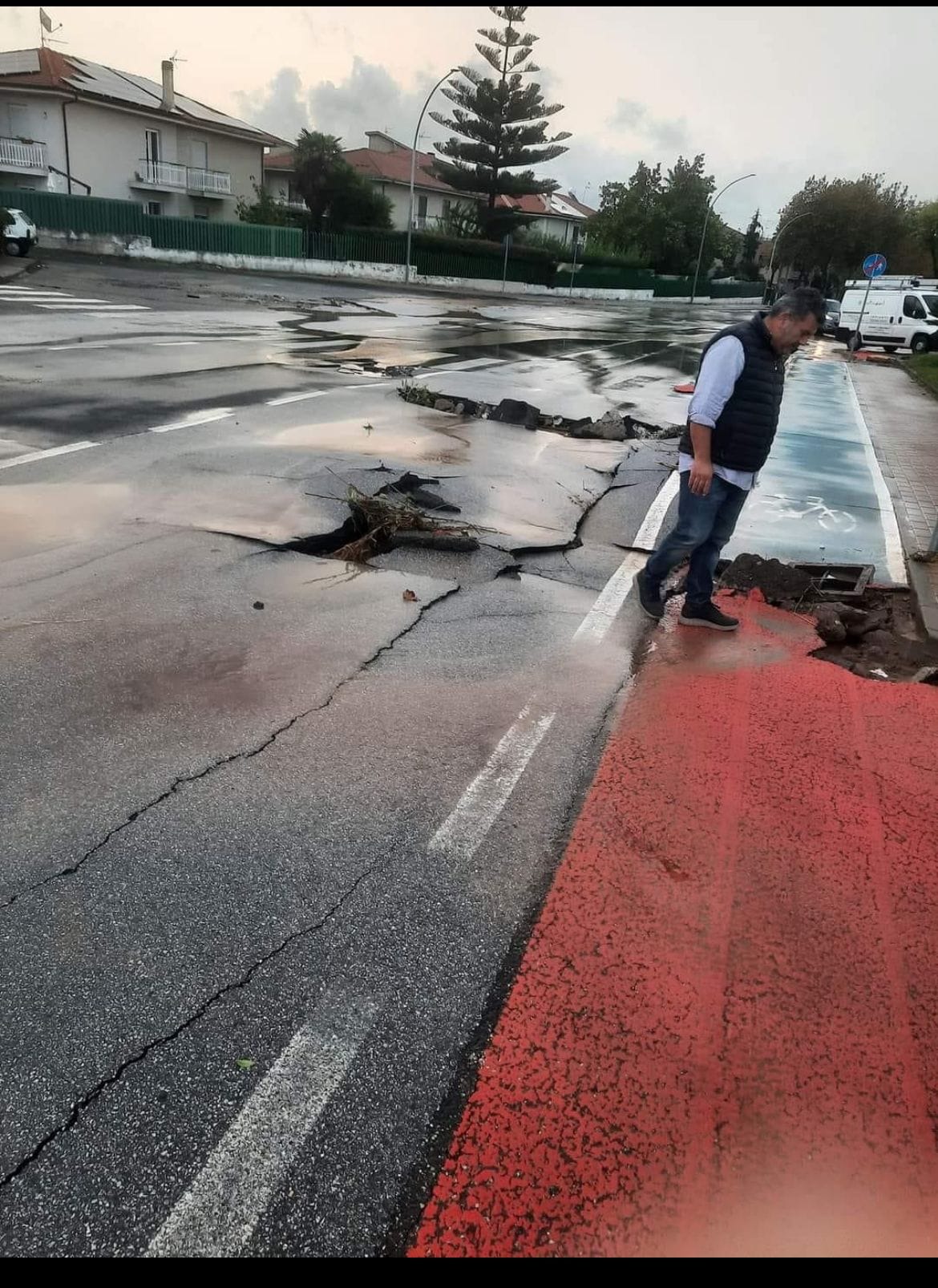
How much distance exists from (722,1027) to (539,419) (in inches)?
376

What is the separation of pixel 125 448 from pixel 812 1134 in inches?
297

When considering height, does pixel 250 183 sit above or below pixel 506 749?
above

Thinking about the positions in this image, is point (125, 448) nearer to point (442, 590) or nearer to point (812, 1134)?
point (442, 590)

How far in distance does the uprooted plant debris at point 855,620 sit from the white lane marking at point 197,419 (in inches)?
224

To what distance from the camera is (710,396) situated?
4551mm

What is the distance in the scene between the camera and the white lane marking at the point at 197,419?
340 inches

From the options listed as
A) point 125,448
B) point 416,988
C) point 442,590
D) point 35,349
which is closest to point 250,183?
point 35,349

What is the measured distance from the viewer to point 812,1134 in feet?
7.10

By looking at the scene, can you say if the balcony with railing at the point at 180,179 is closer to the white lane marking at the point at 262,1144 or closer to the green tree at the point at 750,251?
the white lane marking at the point at 262,1144

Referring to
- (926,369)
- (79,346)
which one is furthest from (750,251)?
(79,346)

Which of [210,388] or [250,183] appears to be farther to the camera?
[250,183]

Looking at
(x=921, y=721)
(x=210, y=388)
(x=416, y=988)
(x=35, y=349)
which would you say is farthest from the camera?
(x=35, y=349)

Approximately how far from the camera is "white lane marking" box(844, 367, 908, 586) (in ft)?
21.4

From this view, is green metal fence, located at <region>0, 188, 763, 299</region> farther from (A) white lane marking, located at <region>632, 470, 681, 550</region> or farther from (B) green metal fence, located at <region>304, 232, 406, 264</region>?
(A) white lane marking, located at <region>632, 470, 681, 550</region>
